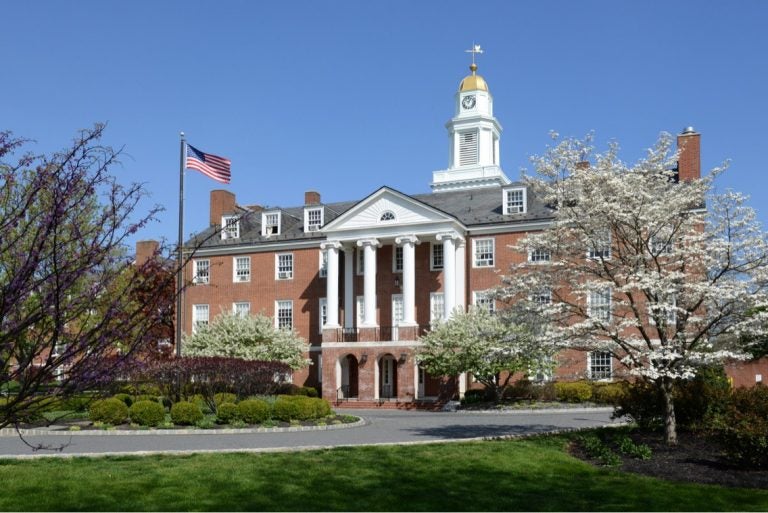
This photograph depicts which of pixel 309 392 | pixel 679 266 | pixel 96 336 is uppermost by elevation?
pixel 679 266

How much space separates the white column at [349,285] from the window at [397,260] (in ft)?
7.31

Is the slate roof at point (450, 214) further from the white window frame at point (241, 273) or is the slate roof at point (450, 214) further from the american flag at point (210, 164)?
the american flag at point (210, 164)

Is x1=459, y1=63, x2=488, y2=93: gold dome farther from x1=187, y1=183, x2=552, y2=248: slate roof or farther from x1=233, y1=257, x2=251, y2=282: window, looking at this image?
x1=233, y1=257, x2=251, y2=282: window

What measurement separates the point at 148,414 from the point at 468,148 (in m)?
40.0

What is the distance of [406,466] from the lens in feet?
44.6

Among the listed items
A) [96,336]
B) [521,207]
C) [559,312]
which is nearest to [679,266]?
[559,312]

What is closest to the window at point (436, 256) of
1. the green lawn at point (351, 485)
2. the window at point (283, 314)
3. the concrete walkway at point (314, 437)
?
the window at point (283, 314)

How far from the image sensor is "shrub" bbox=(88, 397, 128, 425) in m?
22.6

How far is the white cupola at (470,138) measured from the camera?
57281 mm

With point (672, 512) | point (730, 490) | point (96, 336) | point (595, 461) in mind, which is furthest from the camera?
point (595, 461)

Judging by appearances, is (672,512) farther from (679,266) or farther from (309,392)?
(309,392)

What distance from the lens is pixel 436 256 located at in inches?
1622

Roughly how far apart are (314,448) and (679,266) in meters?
8.84

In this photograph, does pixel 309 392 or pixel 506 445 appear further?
pixel 309 392
